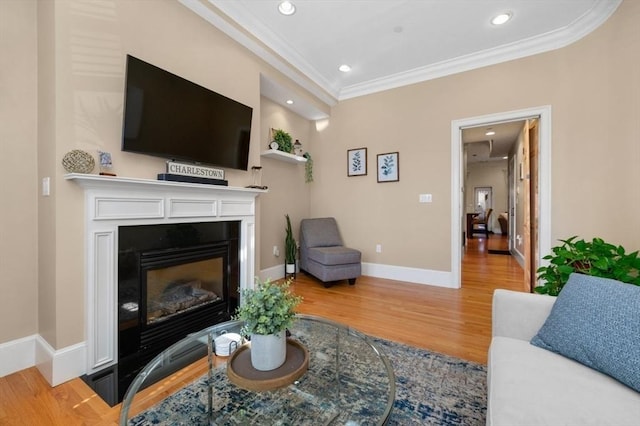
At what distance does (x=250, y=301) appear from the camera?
109 cm

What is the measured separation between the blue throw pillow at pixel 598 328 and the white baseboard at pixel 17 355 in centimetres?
287

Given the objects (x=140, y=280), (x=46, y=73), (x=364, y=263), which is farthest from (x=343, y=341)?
(x=364, y=263)

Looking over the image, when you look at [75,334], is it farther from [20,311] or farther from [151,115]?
[151,115]

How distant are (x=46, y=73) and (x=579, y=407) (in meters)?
2.98

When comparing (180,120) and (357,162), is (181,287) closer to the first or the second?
(180,120)

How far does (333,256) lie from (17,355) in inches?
107

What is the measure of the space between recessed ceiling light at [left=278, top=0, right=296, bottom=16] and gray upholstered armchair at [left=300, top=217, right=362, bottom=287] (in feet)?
8.13

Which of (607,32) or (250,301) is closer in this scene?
(250,301)

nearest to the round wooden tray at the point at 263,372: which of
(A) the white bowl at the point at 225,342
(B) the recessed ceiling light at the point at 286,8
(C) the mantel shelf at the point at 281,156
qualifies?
(A) the white bowl at the point at 225,342

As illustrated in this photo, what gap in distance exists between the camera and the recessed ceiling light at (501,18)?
8.56 feet

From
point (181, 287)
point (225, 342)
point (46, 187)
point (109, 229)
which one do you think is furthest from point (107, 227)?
point (225, 342)

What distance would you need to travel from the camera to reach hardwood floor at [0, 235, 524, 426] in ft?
4.39

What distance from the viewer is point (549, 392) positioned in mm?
881

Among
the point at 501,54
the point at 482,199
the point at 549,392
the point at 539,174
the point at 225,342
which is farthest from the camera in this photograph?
the point at 482,199
